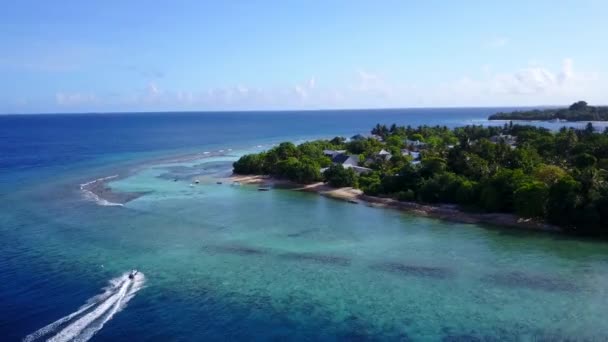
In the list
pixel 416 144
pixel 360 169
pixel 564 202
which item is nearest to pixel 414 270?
pixel 564 202

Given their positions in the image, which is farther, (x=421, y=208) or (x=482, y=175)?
(x=482, y=175)

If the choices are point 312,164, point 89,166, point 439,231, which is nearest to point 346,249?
point 439,231

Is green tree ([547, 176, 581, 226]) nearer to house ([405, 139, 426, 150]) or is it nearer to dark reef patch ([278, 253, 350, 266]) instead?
dark reef patch ([278, 253, 350, 266])

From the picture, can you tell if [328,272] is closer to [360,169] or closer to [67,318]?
[67,318]

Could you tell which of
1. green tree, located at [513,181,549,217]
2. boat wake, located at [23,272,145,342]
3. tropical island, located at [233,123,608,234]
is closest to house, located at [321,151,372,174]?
tropical island, located at [233,123,608,234]

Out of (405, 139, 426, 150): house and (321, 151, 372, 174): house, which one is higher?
(405, 139, 426, 150): house

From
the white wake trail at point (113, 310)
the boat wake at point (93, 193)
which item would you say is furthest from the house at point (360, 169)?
the white wake trail at point (113, 310)
